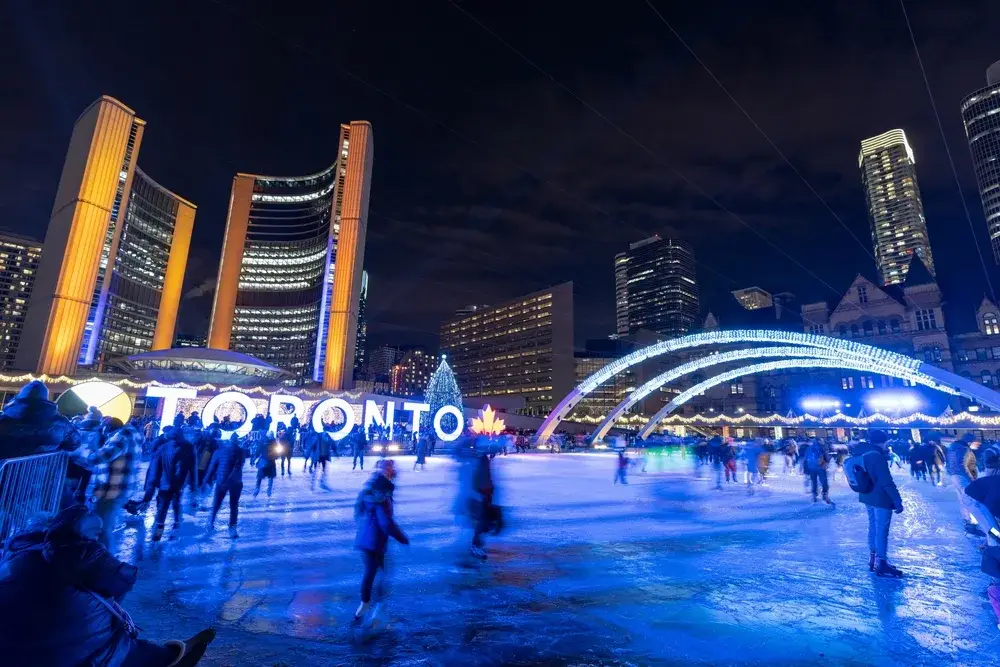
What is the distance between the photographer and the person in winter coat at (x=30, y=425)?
5.54 meters

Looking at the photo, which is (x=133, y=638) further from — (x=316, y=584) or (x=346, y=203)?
(x=346, y=203)

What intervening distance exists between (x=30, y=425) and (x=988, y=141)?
20365 centimetres

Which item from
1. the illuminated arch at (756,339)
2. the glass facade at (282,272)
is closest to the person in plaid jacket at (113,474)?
the illuminated arch at (756,339)

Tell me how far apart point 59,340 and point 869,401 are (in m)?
88.0

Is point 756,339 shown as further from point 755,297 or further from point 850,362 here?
point 755,297

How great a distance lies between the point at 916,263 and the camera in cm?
6153

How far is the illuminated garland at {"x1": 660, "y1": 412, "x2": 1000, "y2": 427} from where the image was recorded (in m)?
44.9

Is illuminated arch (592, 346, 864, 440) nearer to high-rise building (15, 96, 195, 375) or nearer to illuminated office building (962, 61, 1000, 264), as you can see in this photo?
high-rise building (15, 96, 195, 375)

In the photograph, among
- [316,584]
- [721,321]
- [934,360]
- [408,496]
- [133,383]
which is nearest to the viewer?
[316,584]

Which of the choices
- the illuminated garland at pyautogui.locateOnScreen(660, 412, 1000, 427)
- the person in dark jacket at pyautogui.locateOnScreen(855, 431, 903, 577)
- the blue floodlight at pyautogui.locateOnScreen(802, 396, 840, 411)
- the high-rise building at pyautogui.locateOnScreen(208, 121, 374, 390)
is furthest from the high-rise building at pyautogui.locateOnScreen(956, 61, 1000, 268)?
the person in dark jacket at pyautogui.locateOnScreen(855, 431, 903, 577)

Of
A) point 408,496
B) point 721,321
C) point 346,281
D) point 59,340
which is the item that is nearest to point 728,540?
point 408,496

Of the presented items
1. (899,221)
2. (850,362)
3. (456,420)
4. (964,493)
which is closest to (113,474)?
(964,493)

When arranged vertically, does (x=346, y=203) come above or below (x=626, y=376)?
above

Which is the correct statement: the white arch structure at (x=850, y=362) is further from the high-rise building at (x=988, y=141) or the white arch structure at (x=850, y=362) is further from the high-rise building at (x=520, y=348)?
the high-rise building at (x=988, y=141)
